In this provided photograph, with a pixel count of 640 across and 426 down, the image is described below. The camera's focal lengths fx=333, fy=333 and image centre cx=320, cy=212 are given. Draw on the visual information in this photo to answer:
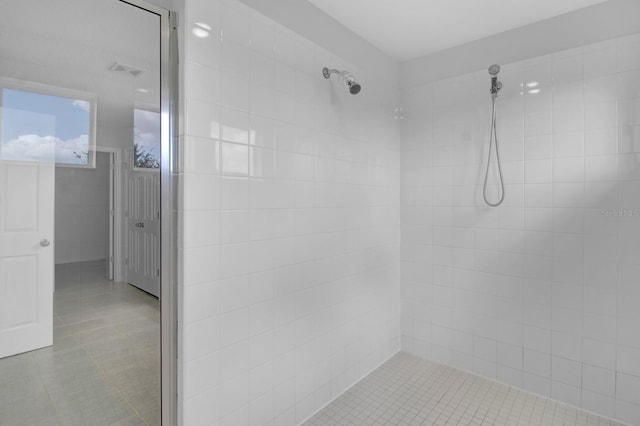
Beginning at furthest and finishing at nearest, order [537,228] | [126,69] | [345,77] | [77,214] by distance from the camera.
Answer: [537,228] → [345,77] → [126,69] → [77,214]

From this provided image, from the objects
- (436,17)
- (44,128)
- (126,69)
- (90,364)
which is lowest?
(90,364)

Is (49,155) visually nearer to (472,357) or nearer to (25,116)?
(25,116)

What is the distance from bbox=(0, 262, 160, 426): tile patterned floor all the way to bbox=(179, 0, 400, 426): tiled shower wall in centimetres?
18

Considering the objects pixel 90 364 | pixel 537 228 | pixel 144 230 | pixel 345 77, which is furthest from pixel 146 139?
pixel 537 228

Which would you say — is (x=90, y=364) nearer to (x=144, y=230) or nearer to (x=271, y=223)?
(x=144, y=230)

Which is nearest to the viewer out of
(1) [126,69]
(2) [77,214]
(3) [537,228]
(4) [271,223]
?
(2) [77,214]

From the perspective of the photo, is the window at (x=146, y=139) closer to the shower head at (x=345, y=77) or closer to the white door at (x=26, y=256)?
the white door at (x=26, y=256)

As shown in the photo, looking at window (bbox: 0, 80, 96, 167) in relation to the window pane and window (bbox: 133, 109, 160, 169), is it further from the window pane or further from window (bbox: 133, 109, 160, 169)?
window (bbox: 133, 109, 160, 169)

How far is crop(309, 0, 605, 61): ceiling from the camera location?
2.03 metres

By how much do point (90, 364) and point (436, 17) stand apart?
8.62 ft

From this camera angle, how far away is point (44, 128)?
3.72 ft

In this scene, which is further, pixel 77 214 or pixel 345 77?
pixel 345 77

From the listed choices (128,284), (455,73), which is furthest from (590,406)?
(128,284)

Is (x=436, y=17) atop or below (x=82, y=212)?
atop
